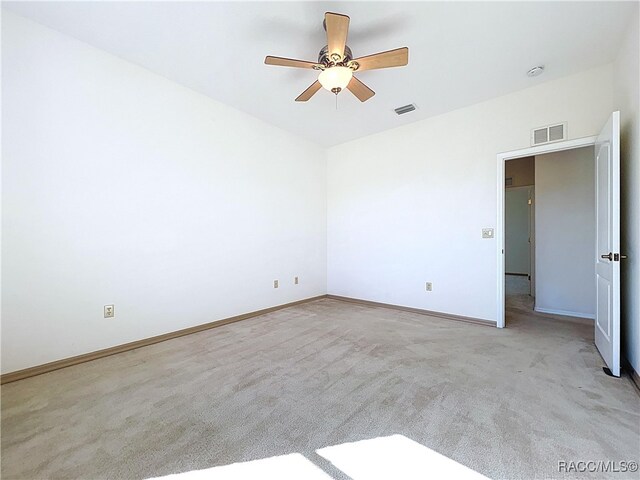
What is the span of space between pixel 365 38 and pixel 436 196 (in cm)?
226

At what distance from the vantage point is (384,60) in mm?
2080

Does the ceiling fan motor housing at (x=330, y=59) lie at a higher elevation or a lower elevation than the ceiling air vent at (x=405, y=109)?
lower

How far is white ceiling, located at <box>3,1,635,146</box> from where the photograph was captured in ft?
6.73

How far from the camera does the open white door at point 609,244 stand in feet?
6.81

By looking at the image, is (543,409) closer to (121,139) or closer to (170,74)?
(121,139)

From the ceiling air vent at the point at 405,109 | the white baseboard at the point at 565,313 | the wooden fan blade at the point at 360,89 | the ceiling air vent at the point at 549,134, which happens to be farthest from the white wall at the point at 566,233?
the wooden fan blade at the point at 360,89

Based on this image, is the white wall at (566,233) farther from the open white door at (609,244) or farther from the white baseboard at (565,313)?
the open white door at (609,244)

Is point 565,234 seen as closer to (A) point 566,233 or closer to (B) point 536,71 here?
(A) point 566,233

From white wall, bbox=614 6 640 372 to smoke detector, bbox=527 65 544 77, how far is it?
553 mm

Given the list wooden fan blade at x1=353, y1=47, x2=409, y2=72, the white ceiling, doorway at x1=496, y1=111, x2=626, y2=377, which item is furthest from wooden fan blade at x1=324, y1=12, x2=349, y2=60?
doorway at x1=496, y1=111, x2=626, y2=377

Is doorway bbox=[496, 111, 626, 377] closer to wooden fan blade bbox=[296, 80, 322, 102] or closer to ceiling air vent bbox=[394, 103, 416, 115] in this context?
ceiling air vent bbox=[394, 103, 416, 115]

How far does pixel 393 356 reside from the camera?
2494 mm

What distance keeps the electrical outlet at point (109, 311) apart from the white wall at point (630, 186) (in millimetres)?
4294

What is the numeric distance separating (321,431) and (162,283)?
2297mm
